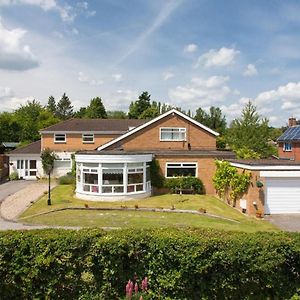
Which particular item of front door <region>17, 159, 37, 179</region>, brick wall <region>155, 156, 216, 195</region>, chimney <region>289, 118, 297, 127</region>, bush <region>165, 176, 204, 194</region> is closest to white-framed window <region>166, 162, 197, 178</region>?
brick wall <region>155, 156, 216, 195</region>

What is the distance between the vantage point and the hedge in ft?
25.4

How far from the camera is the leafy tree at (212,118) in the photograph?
70.4 m

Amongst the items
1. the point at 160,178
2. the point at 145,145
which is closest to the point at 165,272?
the point at 160,178

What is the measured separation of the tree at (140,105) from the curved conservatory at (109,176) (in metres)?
57.1

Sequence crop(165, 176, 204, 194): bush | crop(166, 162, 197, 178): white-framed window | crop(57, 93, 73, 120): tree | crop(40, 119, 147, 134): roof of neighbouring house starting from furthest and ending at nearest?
1. crop(57, 93, 73, 120): tree
2. crop(40, 119, 147, 134): roof of neighbouring house
3. crop(166, 162, 197, 178): white-framed window
4. crop(165, 176, 204, 194): bush

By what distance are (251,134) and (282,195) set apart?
67.7ft

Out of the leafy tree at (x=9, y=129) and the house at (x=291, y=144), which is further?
the leafy tree at (x=9, y=129)

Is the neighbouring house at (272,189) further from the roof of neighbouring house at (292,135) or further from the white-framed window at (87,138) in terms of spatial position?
the white-framed window at (87,138)

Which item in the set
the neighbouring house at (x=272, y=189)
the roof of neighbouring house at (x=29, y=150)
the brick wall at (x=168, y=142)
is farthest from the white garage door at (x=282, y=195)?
the roof of neighbouring house at (x=29, y=150)

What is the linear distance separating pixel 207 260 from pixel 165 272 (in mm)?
1040

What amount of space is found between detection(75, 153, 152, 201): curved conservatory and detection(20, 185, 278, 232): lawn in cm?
80

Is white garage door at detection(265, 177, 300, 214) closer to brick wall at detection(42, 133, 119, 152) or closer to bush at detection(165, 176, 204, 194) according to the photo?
bush at detection(165, 176, 204, 194)

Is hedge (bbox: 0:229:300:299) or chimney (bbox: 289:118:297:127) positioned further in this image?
chimney (bbox: 289:118:297:127)

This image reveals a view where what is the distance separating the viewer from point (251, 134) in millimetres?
41500
